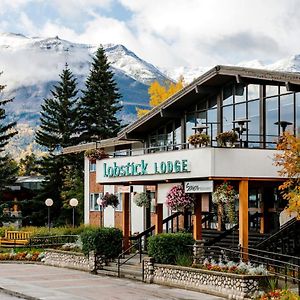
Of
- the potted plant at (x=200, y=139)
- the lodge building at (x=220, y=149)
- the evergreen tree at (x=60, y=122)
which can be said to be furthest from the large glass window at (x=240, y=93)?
Answer: the evergreen tree at (x=60, y=122)

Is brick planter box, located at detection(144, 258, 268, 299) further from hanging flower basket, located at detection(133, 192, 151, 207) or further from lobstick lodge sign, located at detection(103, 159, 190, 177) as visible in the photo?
hanging flower basket, located at detection(133, 192, 151, 207)

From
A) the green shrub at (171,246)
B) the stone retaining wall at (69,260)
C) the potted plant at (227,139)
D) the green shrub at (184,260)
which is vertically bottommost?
the stone retaining wall at (69,260)

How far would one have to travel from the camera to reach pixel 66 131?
67562mm

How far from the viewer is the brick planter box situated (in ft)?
71.3

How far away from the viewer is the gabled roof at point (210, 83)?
26812 millimetres

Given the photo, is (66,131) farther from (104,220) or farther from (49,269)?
(49,269)

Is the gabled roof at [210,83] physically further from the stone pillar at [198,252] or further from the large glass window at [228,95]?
the stone pillar at [198,252]

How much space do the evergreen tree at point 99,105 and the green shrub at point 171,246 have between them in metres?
40.3

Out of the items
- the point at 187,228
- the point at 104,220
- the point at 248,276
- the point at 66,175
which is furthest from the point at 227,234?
the point at 66,175

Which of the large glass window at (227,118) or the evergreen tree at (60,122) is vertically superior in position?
the evergreen tree at (60,122)

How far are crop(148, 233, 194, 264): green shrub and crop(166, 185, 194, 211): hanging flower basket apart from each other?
138cm

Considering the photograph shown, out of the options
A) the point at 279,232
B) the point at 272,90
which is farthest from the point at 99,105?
the point at 279,232

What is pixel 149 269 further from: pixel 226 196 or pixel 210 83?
pixel 210 83

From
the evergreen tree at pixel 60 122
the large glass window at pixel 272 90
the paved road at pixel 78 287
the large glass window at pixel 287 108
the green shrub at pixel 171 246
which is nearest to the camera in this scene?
the paved road at pixel 78 287
